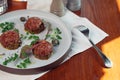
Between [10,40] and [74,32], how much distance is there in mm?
224

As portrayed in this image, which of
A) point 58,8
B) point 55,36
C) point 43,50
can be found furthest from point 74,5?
point 43,50

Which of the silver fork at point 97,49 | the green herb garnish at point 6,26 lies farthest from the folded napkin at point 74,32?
the green herb garnish at point 6,26

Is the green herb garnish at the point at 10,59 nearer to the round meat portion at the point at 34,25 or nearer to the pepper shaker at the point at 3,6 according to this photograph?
the round meat portion at the point at 34,25

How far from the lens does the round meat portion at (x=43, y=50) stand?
771 millimetres

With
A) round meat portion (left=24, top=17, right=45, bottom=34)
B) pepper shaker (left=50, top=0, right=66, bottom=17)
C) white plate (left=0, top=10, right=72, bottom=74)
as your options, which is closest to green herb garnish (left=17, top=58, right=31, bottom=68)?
white plate (left=0, top=10, right=72, bottom=74)

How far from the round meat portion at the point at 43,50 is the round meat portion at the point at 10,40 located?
0.21 ft

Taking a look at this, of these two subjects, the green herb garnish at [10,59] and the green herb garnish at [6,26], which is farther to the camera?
the green herb garnish at [6,26]

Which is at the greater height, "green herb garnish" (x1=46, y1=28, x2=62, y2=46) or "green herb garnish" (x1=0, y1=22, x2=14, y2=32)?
"green herb garnish" (x1=46, y1=28, x2=62, y2=46)

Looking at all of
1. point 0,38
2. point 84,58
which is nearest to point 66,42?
point 84,58

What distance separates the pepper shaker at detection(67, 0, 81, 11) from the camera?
97 cm

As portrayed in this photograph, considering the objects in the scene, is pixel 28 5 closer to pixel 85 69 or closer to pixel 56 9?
pixel 56 9

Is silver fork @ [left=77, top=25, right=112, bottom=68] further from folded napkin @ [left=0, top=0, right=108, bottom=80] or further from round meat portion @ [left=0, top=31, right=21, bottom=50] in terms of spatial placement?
round meat portion @ [left=0, top=31, right=21, bottom=50]

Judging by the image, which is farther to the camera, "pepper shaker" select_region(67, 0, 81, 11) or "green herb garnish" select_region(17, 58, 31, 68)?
"pepper shaker" select_region(67, 0, 81, 11)

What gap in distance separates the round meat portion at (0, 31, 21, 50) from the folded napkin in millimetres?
87
